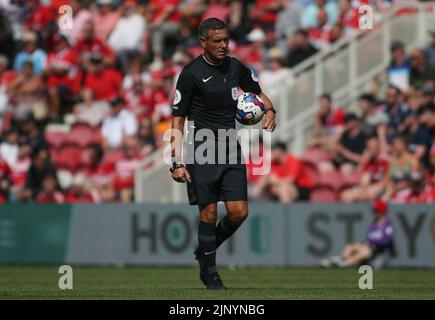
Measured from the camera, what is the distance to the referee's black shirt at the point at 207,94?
12.2m

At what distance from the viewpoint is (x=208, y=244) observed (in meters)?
12.3

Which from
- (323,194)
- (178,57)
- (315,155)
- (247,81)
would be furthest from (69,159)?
(247,81)

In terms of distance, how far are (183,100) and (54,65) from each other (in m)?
13.1

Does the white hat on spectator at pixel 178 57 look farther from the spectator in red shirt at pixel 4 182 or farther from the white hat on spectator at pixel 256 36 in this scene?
the spectator in red shirt at pixel 4 182

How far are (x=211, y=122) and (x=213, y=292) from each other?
1.72 m

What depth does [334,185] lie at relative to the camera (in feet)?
65.7

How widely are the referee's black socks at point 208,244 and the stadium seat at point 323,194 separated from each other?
779 cm

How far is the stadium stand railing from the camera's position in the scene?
21.0 meters

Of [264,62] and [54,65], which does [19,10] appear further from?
[264,62]

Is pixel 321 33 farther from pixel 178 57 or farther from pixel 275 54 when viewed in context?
pixel 178 57

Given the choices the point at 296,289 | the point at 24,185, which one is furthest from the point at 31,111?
the point at 296,289

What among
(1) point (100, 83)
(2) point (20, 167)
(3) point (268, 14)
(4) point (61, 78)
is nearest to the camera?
(2) point (20, 167)

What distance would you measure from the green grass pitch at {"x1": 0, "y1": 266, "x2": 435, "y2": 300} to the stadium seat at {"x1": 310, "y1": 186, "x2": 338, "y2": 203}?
6.22 feet

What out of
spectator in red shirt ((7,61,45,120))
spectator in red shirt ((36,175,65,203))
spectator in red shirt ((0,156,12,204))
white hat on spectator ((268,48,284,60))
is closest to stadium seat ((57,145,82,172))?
spectator in red shirt ((0,156,12,204))
